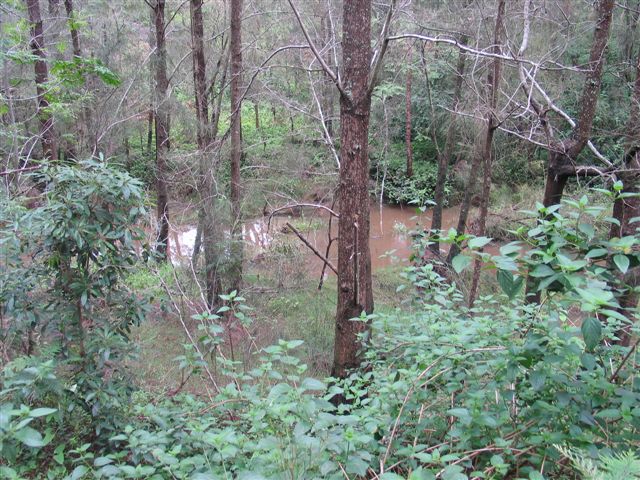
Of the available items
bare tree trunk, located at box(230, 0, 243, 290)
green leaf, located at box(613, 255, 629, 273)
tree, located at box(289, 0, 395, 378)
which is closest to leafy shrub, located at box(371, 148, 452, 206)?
bare tree trunk, located at box(230, 0, 243, 290)

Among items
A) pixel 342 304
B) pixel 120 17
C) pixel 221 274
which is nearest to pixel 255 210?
pixel 221 274

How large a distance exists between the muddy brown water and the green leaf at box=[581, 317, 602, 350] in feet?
6.58

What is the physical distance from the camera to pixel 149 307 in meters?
3.57

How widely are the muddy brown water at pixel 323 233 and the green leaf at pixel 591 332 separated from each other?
200 cm

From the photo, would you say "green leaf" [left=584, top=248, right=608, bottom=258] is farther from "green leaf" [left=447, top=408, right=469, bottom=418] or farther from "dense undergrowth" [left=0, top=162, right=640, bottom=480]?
"green leaf" [left=447, top=408, right=469, bottom=418]

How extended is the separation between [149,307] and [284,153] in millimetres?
8719

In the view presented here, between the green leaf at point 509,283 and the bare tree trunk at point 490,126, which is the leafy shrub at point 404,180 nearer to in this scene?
the bare tree trunk at point 490,126

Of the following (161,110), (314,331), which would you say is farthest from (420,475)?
(161,110)

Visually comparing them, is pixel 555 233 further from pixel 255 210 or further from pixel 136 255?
pixel 255 210

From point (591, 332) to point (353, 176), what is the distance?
309 centimetres

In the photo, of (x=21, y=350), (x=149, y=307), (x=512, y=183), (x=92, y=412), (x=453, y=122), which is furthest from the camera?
(x=512, y=183)

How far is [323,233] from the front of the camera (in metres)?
15.2

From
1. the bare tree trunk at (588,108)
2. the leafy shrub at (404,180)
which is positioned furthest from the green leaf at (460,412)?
the leafy shrub at (404,180)

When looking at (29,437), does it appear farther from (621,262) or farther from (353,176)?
(353,176)
